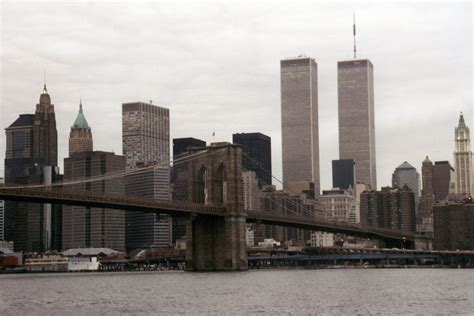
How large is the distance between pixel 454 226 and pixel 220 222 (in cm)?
9742

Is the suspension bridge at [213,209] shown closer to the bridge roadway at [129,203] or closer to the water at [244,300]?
the bridge roadway at [129,203]

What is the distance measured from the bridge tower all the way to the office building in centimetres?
9122

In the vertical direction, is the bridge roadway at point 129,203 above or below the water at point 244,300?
above

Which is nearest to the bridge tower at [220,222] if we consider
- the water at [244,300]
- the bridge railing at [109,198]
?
the bridge railing at [109,198]

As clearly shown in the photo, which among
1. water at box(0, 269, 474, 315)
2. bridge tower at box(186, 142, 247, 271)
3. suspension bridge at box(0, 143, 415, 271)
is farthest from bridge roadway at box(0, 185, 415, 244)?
water at box(0, 269, 474, 315)

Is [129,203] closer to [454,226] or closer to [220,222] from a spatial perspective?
[220,222]

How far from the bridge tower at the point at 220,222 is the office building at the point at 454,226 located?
91225 millimetres

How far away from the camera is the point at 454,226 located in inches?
7594

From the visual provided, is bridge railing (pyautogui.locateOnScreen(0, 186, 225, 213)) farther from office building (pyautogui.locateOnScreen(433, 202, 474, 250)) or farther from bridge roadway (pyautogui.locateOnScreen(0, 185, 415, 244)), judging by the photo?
office building (pyautogui.locateOnScreen(433, 202, 474, 250))

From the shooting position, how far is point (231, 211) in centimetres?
10606

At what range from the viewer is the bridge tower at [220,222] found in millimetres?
105875

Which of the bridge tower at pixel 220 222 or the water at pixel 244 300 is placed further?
the bridge tower at pixel 220 222

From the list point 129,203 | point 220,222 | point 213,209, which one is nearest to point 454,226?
point 220,222

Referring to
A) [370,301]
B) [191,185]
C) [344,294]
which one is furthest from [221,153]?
[370,301]
